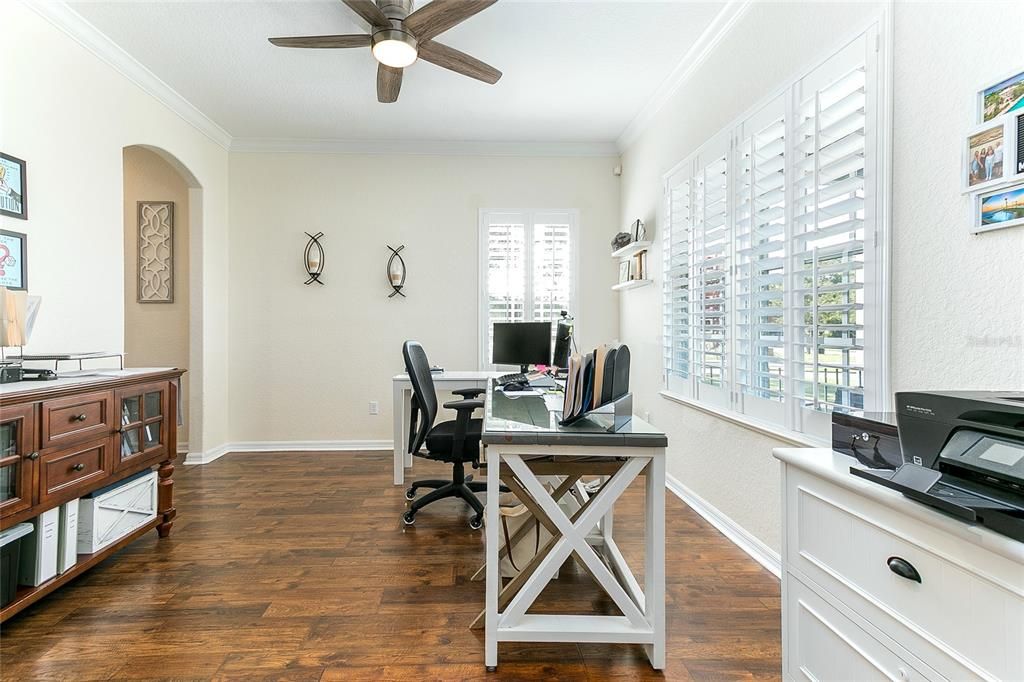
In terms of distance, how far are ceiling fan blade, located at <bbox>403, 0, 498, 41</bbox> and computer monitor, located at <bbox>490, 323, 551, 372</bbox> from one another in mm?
2158

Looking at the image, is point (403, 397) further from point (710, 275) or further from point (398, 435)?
point (710, 275)

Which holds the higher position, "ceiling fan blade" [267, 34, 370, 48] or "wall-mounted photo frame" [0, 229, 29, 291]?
"ceiling fan blade" [267, 34, 370, 48]

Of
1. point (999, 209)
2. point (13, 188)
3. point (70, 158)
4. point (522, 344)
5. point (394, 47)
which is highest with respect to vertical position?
point (394, 47)

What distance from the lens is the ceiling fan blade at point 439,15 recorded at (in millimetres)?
2234

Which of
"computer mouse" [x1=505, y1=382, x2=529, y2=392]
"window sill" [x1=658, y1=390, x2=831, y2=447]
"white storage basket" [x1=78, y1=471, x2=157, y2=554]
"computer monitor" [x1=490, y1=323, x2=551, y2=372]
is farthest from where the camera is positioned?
"computer monitor" [x1=490, y1=323, x2=551, y2=372]

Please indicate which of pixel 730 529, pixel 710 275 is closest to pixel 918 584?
pixel 730 529

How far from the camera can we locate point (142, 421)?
8.16 feet

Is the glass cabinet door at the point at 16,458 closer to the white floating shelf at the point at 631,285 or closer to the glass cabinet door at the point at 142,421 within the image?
the glass cabinet door at the point at 142,421

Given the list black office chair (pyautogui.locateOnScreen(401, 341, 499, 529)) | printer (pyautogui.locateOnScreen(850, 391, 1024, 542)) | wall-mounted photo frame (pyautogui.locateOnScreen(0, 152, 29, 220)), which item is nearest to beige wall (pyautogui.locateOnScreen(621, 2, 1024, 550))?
printer (pyautogui.locateOnScreen(850, 391, 1024, 542))

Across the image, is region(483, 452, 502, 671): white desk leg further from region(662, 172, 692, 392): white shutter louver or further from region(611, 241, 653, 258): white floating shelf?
region(611, 241, 653, 258): white floating shelf

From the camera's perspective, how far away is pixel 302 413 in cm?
471

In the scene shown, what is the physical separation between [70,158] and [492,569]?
3235 millimetres

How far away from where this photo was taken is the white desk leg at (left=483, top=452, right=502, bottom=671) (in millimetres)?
1661

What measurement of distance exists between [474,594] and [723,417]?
1648mm
